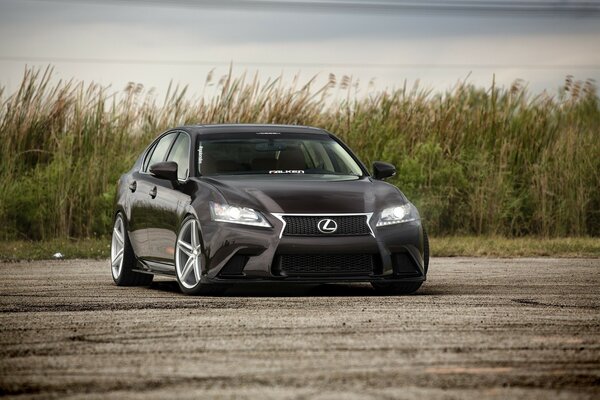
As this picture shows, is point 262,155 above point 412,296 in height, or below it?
above

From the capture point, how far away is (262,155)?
13.6 meters

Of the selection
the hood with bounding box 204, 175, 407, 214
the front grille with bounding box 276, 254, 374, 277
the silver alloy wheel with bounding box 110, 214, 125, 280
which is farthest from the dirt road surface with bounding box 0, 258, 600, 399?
the hood with bounding box 204, 175, 407, 214

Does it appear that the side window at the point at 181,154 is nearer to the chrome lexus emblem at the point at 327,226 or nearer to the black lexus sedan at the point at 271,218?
the black lexus sedan at the point at 271,218

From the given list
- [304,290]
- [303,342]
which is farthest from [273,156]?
[303,342]

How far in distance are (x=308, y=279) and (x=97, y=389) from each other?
5153 mm

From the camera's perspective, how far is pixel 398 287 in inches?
505

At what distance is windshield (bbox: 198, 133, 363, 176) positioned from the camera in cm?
1338

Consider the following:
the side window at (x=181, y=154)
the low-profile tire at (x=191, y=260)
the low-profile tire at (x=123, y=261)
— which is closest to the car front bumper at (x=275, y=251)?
the low-profile tire at (x=191, y=260)

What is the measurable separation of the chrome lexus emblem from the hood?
0.09m

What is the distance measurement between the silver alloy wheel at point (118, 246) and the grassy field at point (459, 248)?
4.87m

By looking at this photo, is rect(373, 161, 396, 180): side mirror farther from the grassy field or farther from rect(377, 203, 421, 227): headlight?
the grassy field

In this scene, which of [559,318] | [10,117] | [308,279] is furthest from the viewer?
[10,117]

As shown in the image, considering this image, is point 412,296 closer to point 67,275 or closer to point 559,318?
point 559,318

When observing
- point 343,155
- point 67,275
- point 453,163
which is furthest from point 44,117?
point 343,155
